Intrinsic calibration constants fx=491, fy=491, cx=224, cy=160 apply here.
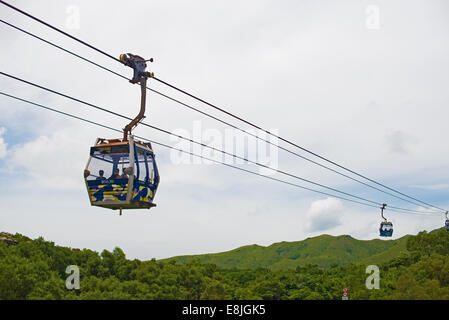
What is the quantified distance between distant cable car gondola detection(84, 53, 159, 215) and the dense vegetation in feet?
97.1

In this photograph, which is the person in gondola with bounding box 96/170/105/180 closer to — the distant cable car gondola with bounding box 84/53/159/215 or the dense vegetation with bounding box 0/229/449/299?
the distant cable car gondola with bounding box 84/53/159/215

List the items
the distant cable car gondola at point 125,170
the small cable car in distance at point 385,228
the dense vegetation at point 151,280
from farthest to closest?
the dense vegetation at point 151,280 < the small cable car in distance at point 385,228 < the distant cable car gondola at point 125,170

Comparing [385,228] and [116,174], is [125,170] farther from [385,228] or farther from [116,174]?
[385,228]

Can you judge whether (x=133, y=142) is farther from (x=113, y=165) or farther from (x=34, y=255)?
(x=34, y=255)

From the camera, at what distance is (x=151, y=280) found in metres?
62.8

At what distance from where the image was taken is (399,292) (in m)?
54.3

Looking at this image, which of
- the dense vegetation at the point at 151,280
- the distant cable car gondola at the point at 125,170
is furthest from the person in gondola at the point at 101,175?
the dense vegetation at the point at 151,280

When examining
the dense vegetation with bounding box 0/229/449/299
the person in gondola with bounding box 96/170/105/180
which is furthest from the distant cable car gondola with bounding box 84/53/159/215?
the dense vegetation with bounding box 0/229/449/299

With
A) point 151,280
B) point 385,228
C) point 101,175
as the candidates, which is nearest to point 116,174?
point 101,175

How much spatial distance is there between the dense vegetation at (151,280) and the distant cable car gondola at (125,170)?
97.1 ft

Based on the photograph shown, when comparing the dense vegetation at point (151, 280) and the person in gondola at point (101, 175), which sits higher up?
the person in gondola at point (101, 175)

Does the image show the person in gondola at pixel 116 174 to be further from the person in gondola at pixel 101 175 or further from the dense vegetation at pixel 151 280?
the dense vegetation at pixel 151 280

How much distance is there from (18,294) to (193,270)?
30.2 meters

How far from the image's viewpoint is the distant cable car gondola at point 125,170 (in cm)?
1792
